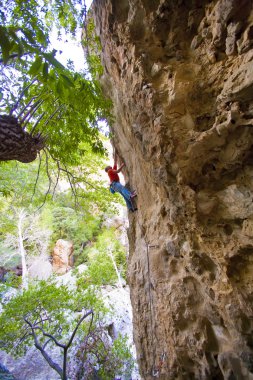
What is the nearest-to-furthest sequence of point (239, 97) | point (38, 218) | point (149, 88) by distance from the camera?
point (239, 97), point (149, 88), point (38, 218)

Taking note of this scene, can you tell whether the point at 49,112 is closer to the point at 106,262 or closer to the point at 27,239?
the point at 106,262

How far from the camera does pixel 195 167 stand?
3.46 metres

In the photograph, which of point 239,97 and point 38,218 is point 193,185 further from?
point 38,218

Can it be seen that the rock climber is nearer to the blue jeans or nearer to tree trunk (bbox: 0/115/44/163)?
the blue jeans

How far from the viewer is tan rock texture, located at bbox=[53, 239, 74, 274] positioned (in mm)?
19172

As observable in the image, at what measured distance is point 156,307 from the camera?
15.3ft

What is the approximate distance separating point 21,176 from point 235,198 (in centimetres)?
826

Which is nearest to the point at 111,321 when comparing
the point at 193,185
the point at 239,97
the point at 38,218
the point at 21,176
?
the point at 21,176

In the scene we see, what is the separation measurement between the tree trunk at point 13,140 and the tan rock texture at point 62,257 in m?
16.8

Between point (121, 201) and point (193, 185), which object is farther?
point (121, 201)

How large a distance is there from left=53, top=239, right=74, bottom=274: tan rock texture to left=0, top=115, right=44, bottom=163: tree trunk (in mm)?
16827

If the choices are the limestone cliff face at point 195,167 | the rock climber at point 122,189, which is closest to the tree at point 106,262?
the rock climber at point 122,189

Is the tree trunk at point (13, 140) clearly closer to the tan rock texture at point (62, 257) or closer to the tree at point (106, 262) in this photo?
the tree at point (106, 262)

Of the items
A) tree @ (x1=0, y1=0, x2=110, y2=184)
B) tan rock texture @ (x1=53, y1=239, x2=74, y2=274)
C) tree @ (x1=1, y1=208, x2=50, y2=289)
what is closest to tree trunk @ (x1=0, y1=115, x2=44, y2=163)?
tree @ (x1=0, y1=0, x2=110, y2=184)
